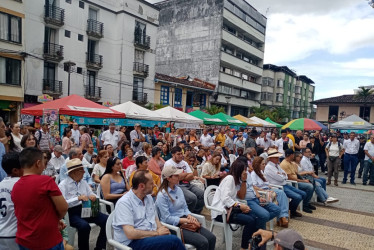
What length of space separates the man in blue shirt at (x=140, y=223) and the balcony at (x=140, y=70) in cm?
2444

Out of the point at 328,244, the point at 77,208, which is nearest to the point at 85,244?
the point at 77,208

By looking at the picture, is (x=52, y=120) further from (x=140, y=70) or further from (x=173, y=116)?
(x=140, y=70)

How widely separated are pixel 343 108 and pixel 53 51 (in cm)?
3842

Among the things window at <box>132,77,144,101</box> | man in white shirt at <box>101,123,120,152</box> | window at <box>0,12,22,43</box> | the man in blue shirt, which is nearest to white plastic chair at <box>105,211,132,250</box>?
the man in blue shirt

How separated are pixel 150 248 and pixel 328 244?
11.9ft

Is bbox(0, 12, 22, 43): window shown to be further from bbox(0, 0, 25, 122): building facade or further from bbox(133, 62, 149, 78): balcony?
bbox(133, 62, 149, 78): balcony

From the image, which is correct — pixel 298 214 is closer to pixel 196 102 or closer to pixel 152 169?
pixel 152 169

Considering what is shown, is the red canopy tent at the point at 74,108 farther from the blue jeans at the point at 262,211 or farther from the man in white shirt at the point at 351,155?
the man in white shirt at the point at 351,155

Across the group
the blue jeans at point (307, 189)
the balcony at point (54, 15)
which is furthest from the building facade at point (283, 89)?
the blue jeans at point (307, 189)

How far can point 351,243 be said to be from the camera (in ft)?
16.3

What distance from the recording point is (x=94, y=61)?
23.9 metres

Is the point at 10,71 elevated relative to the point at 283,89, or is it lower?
lower

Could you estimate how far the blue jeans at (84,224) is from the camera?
Result: 3760 mm

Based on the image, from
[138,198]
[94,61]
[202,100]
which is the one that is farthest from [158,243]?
[202,100]
